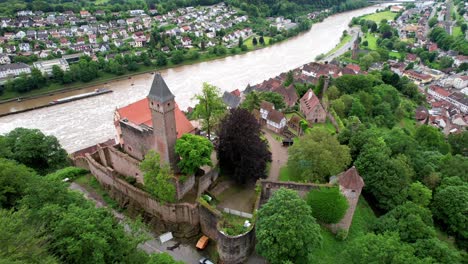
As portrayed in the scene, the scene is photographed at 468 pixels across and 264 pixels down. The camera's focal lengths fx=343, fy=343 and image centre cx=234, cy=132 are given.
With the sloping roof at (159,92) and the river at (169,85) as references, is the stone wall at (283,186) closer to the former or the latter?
the sloping roof at (159,92)

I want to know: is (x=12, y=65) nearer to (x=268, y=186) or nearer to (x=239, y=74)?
(x=239, y=74)

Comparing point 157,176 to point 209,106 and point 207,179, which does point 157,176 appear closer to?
point 207,179

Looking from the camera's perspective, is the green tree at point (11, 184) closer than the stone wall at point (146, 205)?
Yes

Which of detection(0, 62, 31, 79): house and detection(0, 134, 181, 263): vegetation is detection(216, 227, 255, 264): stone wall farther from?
detection(0, 62, 31, 79): house

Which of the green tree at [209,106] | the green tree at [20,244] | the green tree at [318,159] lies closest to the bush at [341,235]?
the green tree at [318,159]

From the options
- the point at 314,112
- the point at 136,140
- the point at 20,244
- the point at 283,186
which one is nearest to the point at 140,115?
the point at 136,140
